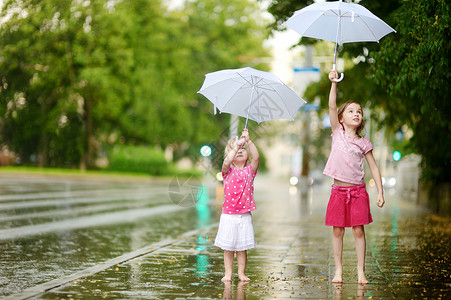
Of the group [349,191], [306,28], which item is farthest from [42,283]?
[306,28]

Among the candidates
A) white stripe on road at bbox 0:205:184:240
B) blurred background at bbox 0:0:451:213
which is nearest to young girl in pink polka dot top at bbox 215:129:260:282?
white stripe on road at bbox 0:205:184:240

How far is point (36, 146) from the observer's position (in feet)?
157

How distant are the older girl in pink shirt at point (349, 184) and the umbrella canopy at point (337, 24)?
704mm

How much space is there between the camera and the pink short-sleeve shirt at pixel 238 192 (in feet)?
22.8

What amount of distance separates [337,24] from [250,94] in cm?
122

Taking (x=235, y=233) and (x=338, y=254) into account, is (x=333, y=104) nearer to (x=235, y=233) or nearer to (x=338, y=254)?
(x=338, y=254)

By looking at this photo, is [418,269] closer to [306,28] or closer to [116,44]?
[306,28]

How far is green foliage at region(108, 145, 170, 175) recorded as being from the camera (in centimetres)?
4703

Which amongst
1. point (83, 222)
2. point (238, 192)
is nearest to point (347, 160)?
point (238, 192)

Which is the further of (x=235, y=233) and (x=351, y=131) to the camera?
(x=351, y=131)

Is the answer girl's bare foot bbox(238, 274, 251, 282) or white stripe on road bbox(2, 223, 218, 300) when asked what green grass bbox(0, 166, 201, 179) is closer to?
white stripe on road bbox(2, 223, 218, 300)

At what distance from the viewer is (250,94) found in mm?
7492

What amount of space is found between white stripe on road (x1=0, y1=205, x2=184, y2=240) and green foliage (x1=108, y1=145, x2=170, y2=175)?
27.3 metres

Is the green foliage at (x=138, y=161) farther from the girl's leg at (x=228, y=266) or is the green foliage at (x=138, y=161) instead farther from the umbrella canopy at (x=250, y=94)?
the girl's leg at (x=228, y=266)
